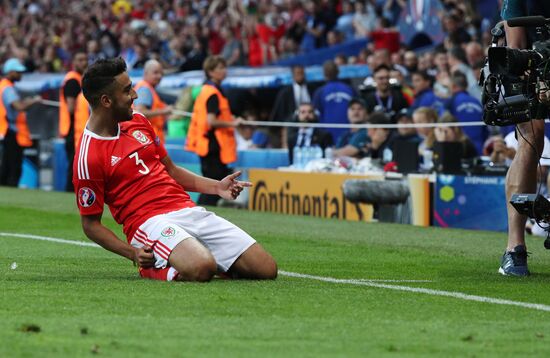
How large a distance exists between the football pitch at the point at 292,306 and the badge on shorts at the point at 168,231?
33 cm

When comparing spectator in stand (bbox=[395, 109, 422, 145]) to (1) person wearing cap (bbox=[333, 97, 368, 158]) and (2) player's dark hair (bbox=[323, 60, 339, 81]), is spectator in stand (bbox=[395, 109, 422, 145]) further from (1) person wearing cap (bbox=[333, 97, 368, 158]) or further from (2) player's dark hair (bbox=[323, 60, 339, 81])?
(2) player's dark hair (bbox=[323, 60, 339, 81])

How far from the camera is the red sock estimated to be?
846 cm

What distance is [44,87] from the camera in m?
27.9

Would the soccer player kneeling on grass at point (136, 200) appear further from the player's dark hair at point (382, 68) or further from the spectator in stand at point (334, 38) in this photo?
the spectator in stand at point (334, 38)

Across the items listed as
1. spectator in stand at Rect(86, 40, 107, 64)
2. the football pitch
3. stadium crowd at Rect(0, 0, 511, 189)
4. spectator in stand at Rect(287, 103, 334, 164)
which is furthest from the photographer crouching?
spectator in stand at Rect(86, 40, 107, 64)

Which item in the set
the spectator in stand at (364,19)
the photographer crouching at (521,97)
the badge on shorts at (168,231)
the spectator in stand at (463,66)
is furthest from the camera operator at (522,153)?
the spectator in stand at (364,19)

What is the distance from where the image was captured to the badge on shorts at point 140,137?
8.77 metres

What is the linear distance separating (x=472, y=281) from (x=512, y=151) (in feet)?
20.5

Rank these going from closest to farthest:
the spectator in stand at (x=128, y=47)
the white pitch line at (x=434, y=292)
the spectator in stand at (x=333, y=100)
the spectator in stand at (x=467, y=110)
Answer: the white pitch line at (x=434, y=292)
the spectator in stand at (x=467, y=110)
the spectator in stand at (x=333, y=100)
the spectator in stand at (x=128, y=47)

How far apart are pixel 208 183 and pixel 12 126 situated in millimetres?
14978

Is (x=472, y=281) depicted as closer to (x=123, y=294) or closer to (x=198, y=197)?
(x=123, y=294)

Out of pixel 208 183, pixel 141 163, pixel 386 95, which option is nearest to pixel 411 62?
pixel 386 95

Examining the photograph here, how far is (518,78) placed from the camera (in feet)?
27.7

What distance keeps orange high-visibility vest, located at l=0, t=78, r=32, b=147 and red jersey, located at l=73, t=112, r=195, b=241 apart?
14.4 meters
